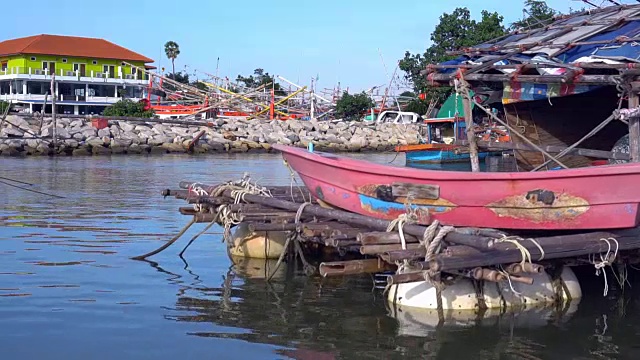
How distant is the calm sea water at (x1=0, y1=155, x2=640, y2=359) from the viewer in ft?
23.6

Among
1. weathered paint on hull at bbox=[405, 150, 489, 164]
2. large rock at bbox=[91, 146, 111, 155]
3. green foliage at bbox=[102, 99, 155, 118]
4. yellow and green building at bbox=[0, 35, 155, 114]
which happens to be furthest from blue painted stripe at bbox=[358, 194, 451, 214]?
yellow and green building at bbox=[0, 35, 155, 114]

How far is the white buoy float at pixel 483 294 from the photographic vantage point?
25.8 ft

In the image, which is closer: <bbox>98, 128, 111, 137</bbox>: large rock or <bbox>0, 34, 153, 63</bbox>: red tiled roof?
<bbox>98, 128, 111, 137</bbox>: large rock

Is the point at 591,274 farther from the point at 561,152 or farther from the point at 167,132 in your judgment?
the point at 167,132

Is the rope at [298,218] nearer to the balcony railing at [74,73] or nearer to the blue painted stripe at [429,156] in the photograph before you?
the blue painted stripe at [429,156]

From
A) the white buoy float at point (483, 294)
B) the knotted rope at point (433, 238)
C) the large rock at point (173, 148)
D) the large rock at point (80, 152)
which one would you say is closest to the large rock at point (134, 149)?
the large rock at point (173, 148)

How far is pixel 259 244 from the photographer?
35.8 feet

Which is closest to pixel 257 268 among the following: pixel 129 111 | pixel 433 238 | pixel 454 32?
pixel 433 238

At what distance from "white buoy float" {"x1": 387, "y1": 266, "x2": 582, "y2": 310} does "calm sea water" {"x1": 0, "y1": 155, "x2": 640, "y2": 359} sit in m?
0.12

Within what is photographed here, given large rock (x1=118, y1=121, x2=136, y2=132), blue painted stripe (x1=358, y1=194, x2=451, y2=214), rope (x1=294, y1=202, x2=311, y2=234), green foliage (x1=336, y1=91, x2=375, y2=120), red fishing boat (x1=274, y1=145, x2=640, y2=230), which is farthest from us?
green foliage (x1=336, y1=91, x2=375, y2=120)

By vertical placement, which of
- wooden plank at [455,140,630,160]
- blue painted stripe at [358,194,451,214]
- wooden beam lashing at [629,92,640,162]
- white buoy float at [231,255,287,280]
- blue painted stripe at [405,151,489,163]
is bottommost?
white buoy float at [231,255,287,280]

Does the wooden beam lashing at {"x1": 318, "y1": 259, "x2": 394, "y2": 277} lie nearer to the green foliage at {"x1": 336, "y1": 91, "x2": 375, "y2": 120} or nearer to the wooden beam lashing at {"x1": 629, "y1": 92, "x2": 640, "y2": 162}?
the wooden beam lashing at {"x1": 629, "y1": 92, "x2": 640, "y2": 162}

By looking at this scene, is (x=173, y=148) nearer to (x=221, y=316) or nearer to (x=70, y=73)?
(x=70, y=73)

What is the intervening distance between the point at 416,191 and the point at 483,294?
1262mm
